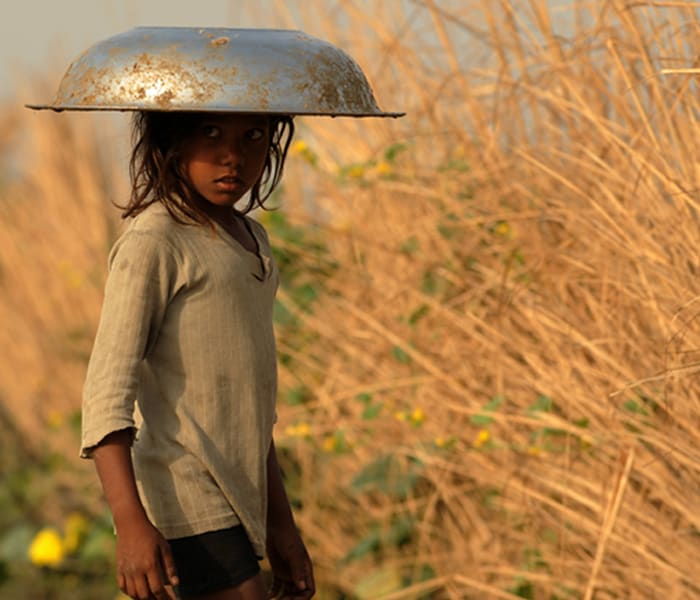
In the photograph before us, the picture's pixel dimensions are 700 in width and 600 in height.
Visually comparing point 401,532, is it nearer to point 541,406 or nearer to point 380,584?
point 380,584

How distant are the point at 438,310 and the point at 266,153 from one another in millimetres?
1537

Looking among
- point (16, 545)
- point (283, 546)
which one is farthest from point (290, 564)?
point (16, 545)

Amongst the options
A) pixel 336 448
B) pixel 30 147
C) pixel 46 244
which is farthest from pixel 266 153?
pixel 30 147

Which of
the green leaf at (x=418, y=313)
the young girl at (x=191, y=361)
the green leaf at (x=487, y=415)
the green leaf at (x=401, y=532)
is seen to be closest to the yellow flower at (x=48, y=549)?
the green leaf at (x=401, y=532)

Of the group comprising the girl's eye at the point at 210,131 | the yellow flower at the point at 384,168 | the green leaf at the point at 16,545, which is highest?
the girl's eye at the point at 210,131

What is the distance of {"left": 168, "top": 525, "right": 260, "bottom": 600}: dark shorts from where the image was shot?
236cm

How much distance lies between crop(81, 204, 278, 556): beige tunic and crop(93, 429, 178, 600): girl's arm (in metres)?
0.04

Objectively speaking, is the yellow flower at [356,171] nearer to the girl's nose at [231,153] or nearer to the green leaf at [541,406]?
the green leaf at [541,406]

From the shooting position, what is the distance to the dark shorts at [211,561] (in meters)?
2.36

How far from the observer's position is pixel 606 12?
363 cm

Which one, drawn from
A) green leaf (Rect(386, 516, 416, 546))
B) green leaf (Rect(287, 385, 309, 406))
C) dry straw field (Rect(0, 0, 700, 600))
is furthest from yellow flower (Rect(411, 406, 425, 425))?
green leaf (Rect(287, 385, 309, 406))

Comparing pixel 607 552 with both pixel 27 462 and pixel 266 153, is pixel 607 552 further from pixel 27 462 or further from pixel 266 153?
pixel 27 462

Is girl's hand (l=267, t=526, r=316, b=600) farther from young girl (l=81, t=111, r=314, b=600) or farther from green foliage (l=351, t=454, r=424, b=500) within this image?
green foliage (l=351, t=454, r=424, b=500)

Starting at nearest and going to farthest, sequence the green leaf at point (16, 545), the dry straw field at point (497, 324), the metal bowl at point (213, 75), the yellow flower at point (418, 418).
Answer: the metal bowl at point (213, 75), the dry straw field at point (497, 324), the yellow flower at point (418, 418), the green leaf at point (16, 545)
